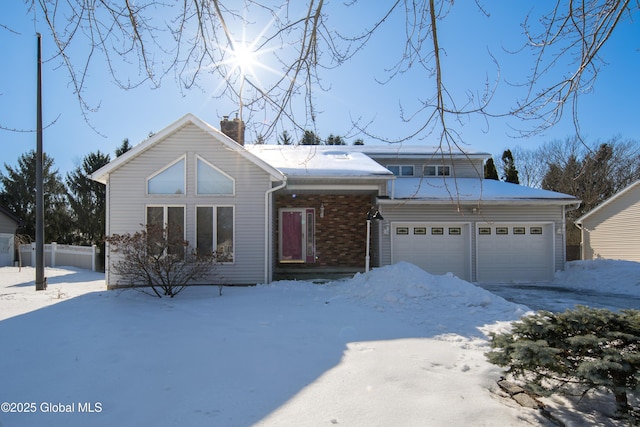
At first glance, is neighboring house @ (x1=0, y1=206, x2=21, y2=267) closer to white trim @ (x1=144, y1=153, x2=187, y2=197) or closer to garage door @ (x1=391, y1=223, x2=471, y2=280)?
white trim @ (x1=144, y1=153, x2=187, y2=197)

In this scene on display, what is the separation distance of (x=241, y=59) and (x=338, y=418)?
11.4 ft

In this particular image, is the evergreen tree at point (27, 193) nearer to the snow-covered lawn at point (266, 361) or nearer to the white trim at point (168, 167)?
the white trim at point (168, 167)

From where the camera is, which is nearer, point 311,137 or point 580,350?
point 580,350

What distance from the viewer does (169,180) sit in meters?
10.8

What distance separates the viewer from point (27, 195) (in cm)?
2706

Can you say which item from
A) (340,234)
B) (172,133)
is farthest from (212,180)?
(340,234)

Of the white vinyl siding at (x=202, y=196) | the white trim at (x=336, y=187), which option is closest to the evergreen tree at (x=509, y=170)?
the white trim at (x=336, y=187)

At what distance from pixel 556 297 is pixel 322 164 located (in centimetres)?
806

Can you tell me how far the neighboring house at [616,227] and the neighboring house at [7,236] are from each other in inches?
1255

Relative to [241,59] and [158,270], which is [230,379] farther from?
[158,270]

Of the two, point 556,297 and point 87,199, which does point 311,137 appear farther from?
point 87,199

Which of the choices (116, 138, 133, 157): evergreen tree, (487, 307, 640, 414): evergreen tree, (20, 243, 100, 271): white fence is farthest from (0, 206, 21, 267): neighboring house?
(487, 307, 640, 414): evergreen tree

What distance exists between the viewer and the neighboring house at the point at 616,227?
1619 centimetres

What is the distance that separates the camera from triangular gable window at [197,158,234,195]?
10828 mm
